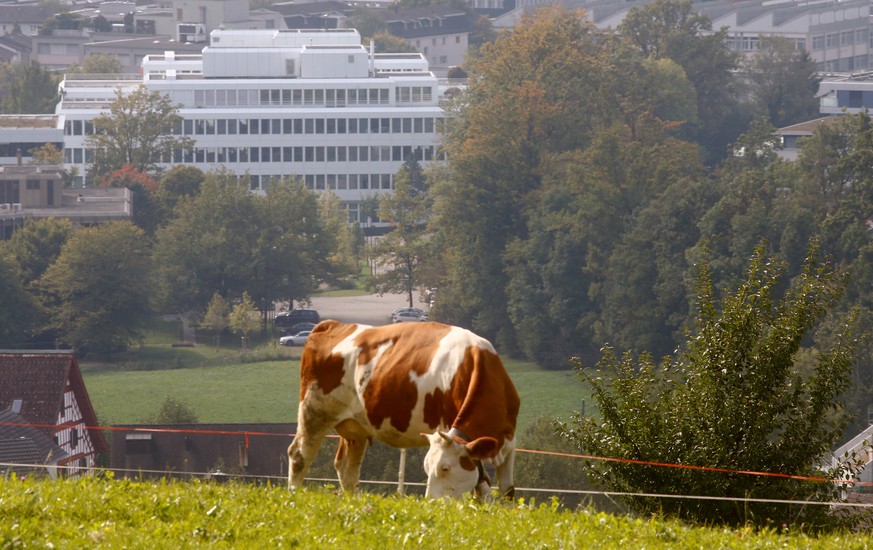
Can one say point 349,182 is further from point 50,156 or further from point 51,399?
point 51,399

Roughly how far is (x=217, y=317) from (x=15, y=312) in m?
10.4

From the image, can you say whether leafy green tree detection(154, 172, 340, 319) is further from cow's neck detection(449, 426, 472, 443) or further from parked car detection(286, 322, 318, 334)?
cow's neck detection(449, 426, 472, 443)

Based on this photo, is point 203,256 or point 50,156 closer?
point 203,256

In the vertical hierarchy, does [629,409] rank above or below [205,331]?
above

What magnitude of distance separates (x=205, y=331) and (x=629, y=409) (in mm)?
85874

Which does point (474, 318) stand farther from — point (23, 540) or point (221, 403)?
point (23, 540)

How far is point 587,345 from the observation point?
95.8 metres

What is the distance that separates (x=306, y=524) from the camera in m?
13.6

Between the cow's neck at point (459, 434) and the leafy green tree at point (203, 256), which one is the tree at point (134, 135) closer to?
the leafy green tree at point (203, 256)

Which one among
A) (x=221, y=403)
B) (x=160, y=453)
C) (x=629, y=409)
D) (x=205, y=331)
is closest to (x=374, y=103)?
(x=205, y=331)

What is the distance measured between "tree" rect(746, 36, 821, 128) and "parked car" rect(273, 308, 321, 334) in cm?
5886

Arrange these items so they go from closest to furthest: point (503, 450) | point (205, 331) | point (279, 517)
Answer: point (279, 517), point (503, 450), point (205, 331)

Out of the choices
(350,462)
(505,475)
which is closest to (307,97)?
(350,462)

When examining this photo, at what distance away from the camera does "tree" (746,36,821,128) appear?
154500 millimetres
